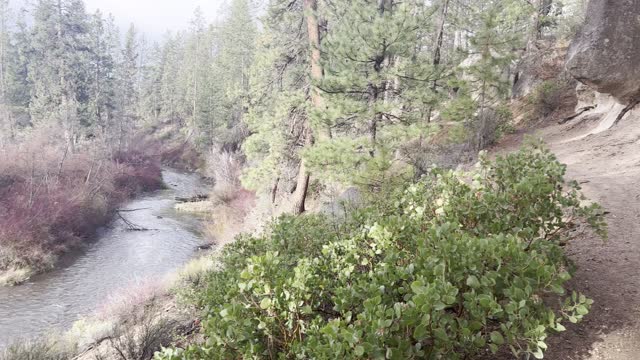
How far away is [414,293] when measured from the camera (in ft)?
8.75

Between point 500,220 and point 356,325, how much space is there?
1.92 m

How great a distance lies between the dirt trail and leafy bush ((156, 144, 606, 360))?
0.41 metres

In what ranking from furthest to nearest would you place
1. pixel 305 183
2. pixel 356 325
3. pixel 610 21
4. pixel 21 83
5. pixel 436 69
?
pixel 21 83
pixel 305 183
pixel 436 69
pixel 610 21
pixel 356 325

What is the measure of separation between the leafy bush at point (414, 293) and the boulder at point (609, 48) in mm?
7333

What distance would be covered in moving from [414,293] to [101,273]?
1571 centimetres

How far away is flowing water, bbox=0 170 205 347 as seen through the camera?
39.3 ft

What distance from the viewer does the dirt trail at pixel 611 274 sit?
349 centimetres

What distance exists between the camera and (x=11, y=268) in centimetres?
1527

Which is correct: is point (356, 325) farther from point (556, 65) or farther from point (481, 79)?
point (556, 65)

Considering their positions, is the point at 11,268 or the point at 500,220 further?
the point at 11,268

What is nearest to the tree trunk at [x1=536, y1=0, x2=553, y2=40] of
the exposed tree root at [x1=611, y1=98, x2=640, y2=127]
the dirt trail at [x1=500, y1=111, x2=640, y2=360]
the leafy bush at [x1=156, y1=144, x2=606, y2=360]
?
the exposed tree root at [x1=611, y1=98, x2=640, y2=127]

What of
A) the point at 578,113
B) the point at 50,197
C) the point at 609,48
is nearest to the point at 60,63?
the point at 50,197

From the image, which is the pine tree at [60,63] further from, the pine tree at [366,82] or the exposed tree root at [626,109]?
the exposed tree root at [626,109]

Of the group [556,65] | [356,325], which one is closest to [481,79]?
[556,65]
